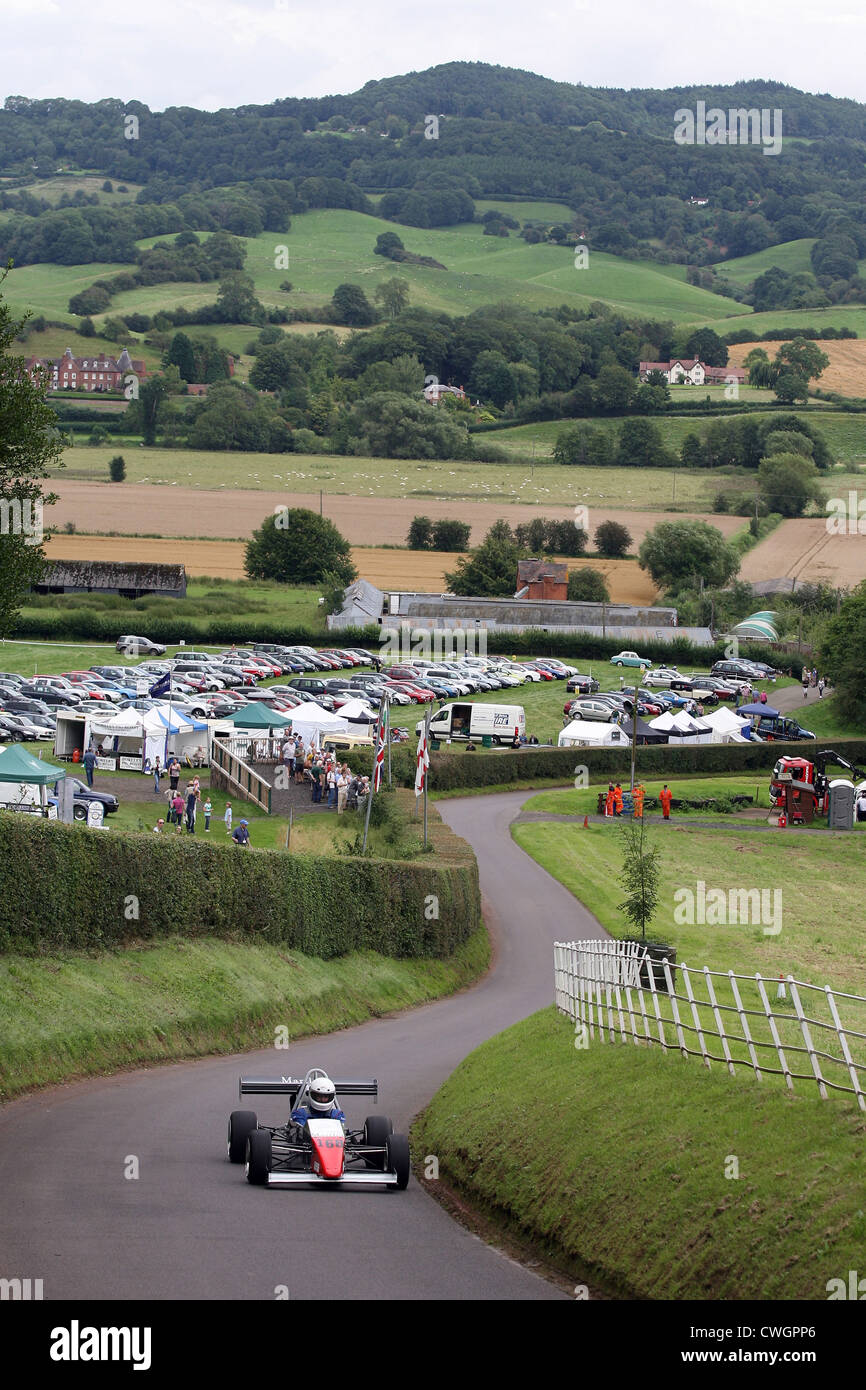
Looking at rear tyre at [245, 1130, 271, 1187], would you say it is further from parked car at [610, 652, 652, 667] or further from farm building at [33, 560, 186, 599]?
farm building at [33, 560, 186, 599]

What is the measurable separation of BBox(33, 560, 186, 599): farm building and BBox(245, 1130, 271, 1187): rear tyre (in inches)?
3471

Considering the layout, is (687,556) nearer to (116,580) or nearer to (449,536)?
(449,536)

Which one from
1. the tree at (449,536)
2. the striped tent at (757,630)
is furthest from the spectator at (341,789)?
the tree at (449,536)

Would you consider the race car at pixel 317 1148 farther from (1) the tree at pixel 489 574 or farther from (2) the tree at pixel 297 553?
(1) the tree at pixel 489 574

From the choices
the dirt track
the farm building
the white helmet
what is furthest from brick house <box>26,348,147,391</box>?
the white helmet

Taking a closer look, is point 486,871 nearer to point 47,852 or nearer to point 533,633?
point 47,852

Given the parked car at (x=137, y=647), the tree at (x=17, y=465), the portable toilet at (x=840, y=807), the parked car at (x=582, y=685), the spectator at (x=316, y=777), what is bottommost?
the portable toilet at (x=840, y=807)

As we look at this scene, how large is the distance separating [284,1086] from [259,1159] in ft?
5.98

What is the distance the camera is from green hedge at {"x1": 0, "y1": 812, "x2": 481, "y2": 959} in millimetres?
22156

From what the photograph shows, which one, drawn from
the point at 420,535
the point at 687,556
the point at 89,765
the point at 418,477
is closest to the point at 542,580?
the point at 687,556

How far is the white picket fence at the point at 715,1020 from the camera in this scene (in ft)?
45.0

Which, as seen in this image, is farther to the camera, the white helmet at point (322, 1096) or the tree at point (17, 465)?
the tree at point (17, 465)

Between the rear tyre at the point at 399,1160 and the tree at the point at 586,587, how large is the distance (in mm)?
95969

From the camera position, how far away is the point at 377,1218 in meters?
14.4
